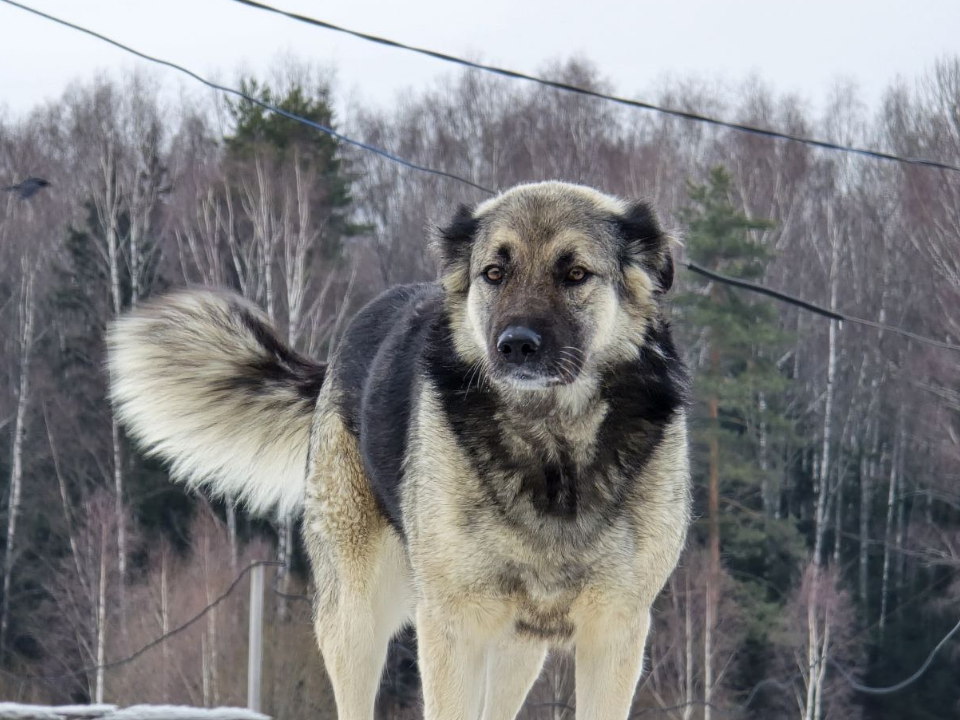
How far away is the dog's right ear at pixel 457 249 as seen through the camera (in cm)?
381

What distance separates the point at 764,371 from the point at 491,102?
11219 mm

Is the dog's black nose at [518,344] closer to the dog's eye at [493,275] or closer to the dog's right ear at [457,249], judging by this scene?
the dog's eye at [493,275]

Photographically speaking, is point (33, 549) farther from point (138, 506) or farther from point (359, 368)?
point (359, 368)

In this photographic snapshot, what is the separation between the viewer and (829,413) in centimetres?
2739

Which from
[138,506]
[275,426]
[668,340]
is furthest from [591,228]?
[138,506]

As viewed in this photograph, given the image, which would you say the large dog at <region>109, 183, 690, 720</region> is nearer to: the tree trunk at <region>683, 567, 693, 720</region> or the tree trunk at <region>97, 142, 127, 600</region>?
the tree trunk at <region>683, 567, 693, 720</region>

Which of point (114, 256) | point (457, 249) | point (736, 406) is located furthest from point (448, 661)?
point (114, 256)

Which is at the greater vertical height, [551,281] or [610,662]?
[551,281]

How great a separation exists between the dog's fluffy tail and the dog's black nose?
167cm

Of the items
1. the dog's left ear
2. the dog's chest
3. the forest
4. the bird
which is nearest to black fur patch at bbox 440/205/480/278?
the dog's left ear

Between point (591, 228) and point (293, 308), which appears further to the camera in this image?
point (293, 308)

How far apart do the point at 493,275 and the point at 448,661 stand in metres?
1.01

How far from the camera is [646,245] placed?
3.75 meters

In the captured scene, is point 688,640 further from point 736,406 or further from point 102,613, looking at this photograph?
point 102,613
